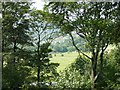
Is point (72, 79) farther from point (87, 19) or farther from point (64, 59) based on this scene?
point (87, 19)

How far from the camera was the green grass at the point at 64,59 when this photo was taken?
5.97m

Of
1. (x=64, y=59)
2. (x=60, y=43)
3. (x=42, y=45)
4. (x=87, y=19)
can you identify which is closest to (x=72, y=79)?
(x=64, y=59)

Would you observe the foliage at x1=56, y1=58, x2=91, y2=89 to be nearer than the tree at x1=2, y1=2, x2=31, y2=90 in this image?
No

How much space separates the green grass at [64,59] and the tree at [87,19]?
0.61 meters

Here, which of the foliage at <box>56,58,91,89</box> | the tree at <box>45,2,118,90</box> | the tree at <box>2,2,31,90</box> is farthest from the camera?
the foliage at <box>56,58,91,89</box>

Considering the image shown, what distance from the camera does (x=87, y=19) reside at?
17.4ft

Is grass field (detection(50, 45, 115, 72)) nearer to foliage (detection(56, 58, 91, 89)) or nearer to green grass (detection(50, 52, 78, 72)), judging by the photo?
green grass (detection(50, 52, 78, 72))

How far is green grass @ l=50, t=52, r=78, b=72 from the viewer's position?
597 cm

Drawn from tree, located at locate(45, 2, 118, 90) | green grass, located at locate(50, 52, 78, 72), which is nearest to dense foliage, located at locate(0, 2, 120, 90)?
tree, located at locate(45, 2, 118, 90)

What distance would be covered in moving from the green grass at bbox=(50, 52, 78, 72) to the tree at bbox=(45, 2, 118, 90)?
Result: 612 mm

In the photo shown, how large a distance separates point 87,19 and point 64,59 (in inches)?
49.4

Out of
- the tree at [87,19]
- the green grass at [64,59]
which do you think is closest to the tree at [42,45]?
the green grass at [64,59]

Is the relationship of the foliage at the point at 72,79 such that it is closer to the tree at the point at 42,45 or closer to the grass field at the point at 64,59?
the grass field at the point at 64,59

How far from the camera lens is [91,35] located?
5469 mm
